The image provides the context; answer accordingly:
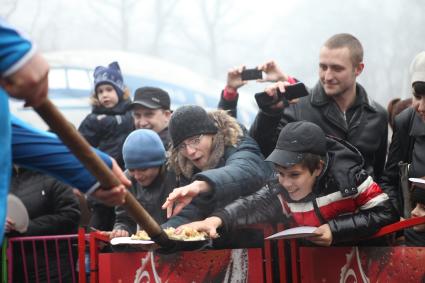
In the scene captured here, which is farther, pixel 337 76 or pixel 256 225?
pixel 337 76

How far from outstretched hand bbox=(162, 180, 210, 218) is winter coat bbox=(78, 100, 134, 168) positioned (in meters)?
2.16

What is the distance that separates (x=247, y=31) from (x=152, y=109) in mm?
35019

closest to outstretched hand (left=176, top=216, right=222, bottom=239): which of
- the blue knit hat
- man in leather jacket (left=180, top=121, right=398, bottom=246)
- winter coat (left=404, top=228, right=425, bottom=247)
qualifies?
man in leather jacket (left=180, top=121, right=398, bottom=246)

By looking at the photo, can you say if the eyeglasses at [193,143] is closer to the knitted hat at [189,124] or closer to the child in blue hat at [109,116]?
the knitted hat at [189,124]

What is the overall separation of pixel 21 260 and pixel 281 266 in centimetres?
221

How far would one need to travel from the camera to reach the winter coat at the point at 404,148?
5.29m

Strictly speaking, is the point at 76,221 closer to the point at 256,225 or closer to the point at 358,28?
the point at 256,225

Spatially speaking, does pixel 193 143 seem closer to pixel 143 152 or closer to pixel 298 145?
pixel 143 152

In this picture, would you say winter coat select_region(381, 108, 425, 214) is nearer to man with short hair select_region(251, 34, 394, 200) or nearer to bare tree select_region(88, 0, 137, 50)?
man with short hair select_region(251, 34, 394, 200)

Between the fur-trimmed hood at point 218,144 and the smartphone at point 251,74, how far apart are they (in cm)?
53

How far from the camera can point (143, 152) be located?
549 cm

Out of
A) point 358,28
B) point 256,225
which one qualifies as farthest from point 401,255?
point 358,28

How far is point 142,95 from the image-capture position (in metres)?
6.70

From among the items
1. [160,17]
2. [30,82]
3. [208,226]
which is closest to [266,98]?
[208,226]
